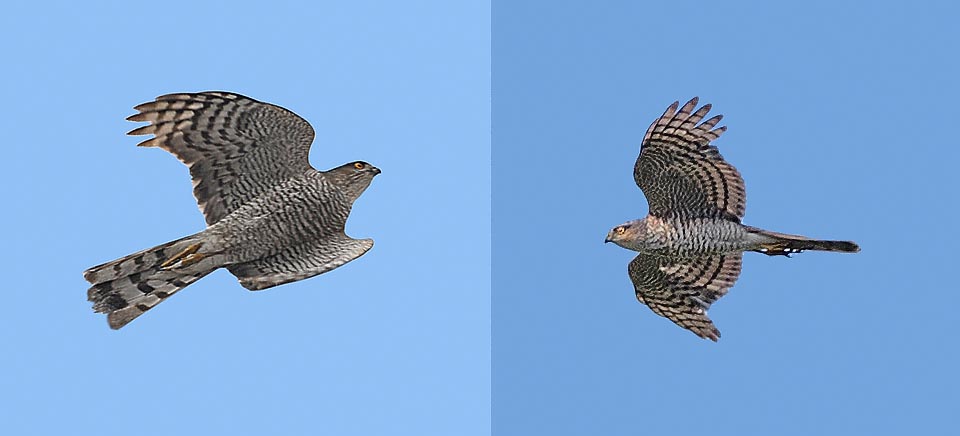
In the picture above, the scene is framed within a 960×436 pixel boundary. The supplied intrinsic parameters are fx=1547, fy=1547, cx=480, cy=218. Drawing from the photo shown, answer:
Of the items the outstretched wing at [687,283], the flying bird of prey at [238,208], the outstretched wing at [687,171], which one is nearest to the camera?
the flying bird of prey at [238,208]

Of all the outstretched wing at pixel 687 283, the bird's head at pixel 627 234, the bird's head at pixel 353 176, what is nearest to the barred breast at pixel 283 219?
the bird's head at pixel 353 176

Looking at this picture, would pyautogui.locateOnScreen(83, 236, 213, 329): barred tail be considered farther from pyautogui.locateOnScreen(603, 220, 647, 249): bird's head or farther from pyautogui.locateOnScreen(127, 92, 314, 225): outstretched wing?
pyautogui.locateOnScreen(603, 220, 647, 249): bird's head

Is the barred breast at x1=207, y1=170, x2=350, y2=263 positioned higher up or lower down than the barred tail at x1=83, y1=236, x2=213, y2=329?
higher up

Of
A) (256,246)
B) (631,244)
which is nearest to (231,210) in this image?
(256,246)

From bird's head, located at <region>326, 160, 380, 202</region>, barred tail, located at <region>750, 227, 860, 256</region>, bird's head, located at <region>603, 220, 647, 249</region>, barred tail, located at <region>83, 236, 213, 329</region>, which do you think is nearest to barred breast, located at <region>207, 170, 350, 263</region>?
bird's head, located at <region>326, 160, 380, 202</region>

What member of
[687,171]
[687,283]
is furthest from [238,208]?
[687,283]

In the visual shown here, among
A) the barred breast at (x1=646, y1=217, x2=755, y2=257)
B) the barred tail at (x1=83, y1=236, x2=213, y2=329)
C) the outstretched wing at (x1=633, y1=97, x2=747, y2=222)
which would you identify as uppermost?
the outstretched wing at (x1=633, y1=97, x2=747, y2=222)

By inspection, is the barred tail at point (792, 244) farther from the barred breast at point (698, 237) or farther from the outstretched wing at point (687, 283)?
the outstretched wing at point (687, 283)

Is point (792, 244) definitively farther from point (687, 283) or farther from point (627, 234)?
point (627, 234)

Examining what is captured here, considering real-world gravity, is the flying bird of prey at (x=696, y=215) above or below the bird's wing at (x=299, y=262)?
above
